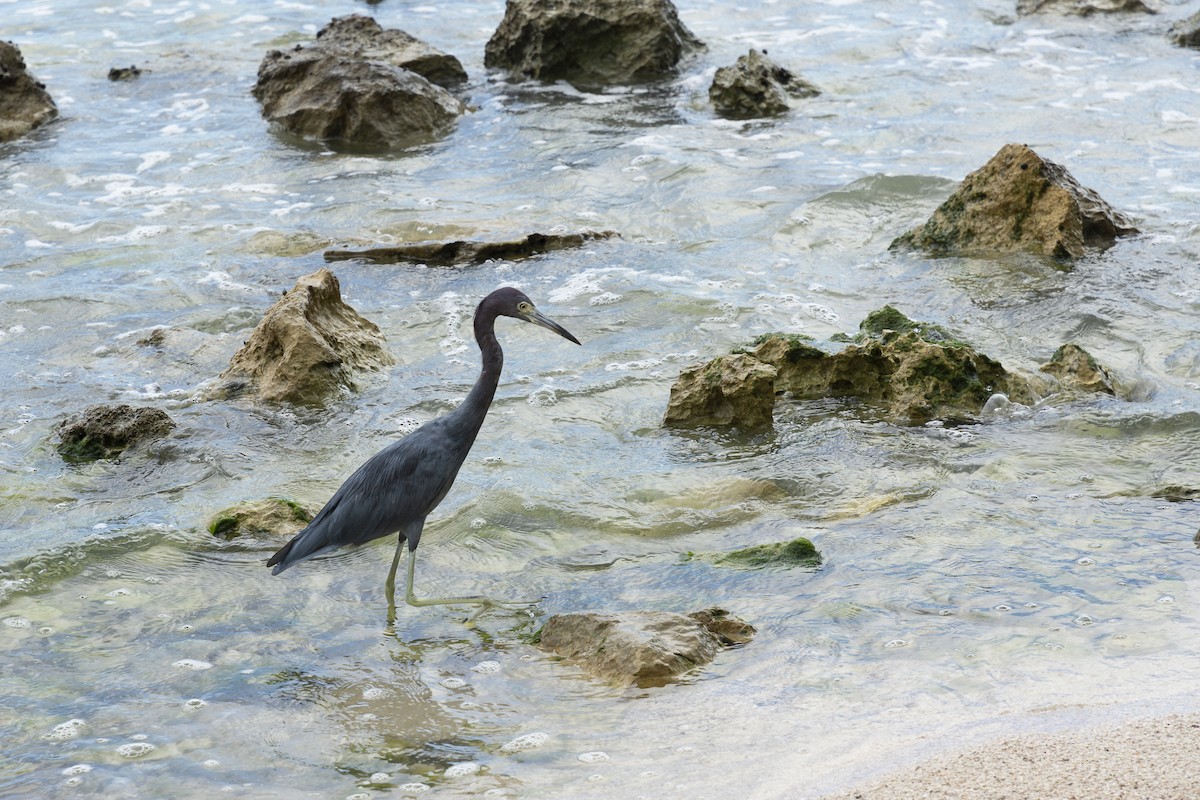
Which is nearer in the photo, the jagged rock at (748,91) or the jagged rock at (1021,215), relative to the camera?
the jagged rock at (1021,215)

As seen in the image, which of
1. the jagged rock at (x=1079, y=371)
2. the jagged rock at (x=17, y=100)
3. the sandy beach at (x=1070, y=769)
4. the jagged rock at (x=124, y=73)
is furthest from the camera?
the jagged rock at (x=124, y=73)

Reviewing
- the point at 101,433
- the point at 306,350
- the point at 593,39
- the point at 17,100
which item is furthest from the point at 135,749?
the point at 593,39

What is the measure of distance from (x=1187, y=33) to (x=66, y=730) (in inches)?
581

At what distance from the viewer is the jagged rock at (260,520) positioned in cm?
594

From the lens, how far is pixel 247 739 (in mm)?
4414

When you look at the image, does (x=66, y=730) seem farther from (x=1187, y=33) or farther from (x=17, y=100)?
(x=1187, y=33)

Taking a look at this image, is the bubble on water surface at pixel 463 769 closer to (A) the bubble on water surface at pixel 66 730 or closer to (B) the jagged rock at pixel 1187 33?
(A) the bubble on water surface at pixel 66 730

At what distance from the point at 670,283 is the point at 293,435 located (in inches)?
128

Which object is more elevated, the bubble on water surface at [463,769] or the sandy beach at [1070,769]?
the sandy beach at [1070,769]

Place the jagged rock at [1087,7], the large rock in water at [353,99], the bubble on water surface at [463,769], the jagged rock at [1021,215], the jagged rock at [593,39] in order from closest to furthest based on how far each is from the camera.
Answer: the bubble on water surface at [463,769]
the jagged rock at [1021,215]
the large rock in water at [353,99]
the jagged rock at [593,39]
the jagged rock at [1087,7]

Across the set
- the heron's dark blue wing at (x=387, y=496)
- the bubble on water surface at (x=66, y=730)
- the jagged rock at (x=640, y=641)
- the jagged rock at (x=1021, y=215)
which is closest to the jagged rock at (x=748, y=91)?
the jagged rock at (x=1021, y=215)

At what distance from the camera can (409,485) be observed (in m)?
5.55

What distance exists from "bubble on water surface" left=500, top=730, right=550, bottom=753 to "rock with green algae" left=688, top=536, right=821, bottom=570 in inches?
56.2

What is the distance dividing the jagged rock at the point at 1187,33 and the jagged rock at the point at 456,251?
9233 mm
